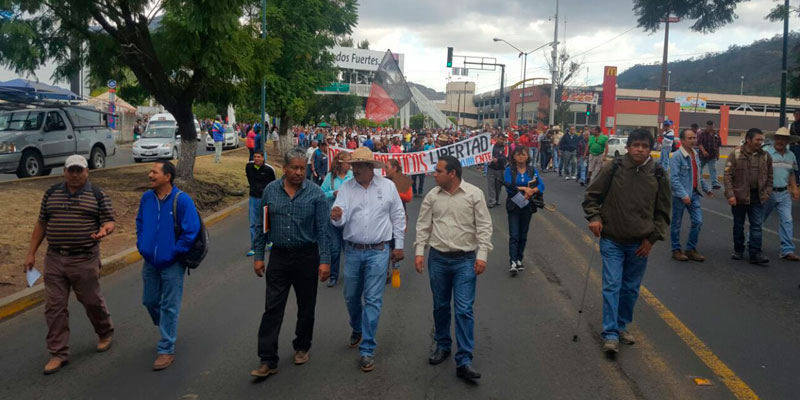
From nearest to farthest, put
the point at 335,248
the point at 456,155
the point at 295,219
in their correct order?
the point at 295,219
the point at 335,248
the point at 456,155

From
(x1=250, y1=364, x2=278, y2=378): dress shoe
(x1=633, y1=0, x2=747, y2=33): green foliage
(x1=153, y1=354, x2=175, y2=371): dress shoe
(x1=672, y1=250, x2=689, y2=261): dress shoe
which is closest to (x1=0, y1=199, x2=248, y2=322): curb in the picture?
(x1=153, y1=354, x2=175, y2=371): dress shoe

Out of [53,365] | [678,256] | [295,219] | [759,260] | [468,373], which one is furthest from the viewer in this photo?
[678,256]

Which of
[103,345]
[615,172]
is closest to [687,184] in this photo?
[615,172]

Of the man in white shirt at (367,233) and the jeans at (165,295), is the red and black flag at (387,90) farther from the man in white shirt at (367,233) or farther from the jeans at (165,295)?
the jeans at (165,295)

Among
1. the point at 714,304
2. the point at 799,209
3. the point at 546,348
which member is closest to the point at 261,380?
the point at 546,348

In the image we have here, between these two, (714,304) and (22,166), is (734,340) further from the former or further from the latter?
(22,166)

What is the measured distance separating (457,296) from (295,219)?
1394 mm

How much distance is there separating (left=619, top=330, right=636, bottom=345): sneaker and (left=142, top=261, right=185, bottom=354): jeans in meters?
3.79

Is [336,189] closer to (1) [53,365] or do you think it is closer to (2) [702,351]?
(1) [53,365]

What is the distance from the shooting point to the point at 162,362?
5.31 meters

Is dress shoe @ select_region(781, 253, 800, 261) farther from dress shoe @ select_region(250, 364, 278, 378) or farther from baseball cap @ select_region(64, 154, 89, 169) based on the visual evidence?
baseball cap @ select_region(64, 154, 89, 169)

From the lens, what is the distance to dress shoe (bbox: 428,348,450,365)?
5324 mm

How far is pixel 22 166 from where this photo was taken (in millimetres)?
16625

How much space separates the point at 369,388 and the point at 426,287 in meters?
3.14
